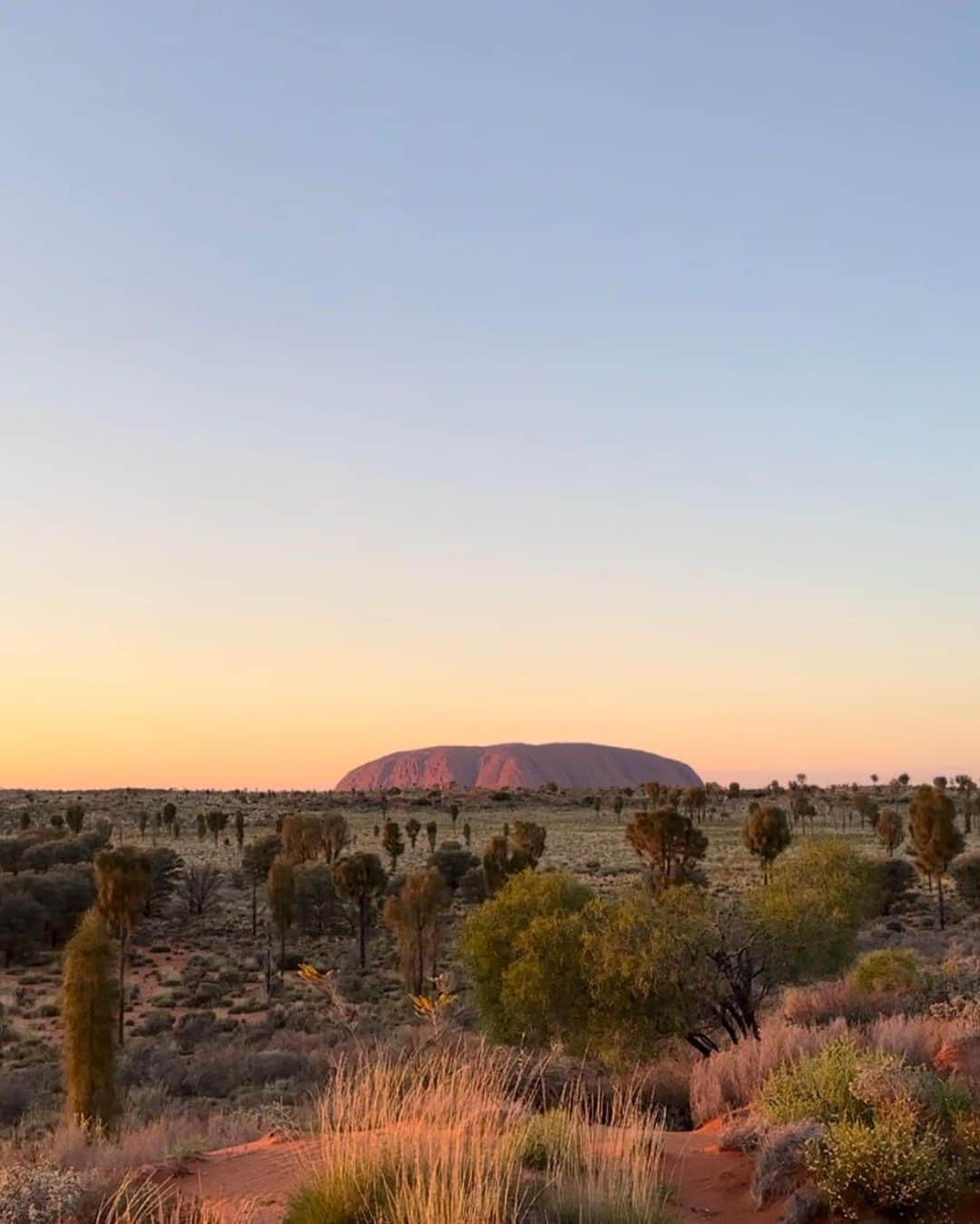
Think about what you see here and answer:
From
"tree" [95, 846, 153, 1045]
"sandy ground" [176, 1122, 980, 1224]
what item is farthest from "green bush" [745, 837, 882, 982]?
"tree" [95, 846, 153, 1045]

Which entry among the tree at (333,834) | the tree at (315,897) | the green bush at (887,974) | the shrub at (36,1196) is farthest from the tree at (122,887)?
the shrub at (36,1196)

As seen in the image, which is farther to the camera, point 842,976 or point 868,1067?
point 842,976

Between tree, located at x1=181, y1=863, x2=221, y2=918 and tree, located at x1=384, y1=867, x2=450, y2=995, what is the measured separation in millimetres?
22936

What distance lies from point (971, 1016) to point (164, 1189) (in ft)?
36.6

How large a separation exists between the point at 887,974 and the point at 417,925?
22.7m

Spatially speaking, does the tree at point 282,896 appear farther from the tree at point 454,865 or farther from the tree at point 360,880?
the tree at point 454,865

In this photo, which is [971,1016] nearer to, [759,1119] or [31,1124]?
[759,1119]

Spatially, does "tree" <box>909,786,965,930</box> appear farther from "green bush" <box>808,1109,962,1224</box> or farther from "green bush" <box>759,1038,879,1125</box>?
"green bush" <box>808,1109,962,1224</box>

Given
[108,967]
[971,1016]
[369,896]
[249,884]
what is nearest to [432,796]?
[249,884]

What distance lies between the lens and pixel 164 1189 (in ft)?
28.0

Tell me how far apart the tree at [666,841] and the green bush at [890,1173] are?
47.0 meters

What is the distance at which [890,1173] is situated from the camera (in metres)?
7.09

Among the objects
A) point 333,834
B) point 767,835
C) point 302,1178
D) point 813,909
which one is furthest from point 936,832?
point 302,1178

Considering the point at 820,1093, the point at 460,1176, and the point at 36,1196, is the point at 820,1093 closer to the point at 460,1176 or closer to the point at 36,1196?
the point at 460,1176
